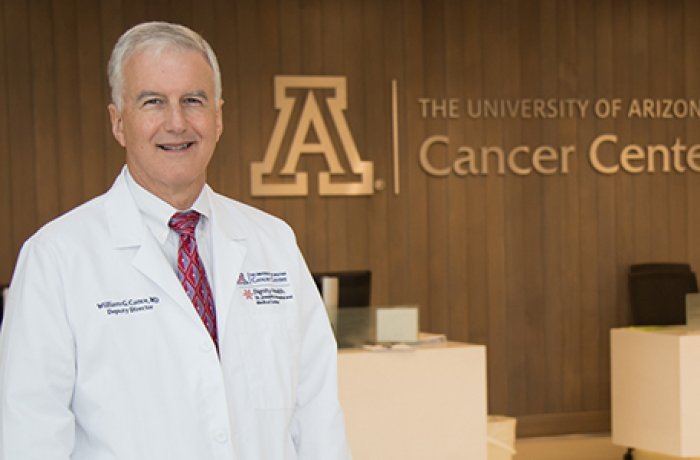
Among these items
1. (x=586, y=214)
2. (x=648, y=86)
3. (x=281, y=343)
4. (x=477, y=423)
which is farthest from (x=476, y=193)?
(x=281, y=343)

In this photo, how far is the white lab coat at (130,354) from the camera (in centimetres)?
188

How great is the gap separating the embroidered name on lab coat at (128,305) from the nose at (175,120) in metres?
0.29

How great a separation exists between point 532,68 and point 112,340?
21.2ft

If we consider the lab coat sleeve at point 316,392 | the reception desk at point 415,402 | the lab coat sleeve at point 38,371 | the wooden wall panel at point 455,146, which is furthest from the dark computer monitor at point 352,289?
the lab coat sleeve at point 38,371

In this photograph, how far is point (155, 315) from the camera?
1962 mm

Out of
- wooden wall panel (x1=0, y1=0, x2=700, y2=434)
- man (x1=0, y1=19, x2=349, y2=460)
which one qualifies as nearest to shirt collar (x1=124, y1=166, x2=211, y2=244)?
man (x1=0, y1=19, x2=349, y2=460)

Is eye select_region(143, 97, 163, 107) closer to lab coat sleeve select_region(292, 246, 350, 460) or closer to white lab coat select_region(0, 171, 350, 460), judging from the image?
white lab coat select_region(0, 171, 350, 460)

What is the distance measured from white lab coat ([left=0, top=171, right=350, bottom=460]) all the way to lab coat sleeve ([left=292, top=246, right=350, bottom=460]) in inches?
2.5

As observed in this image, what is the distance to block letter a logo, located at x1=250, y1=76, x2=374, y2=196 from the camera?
7.49 metres

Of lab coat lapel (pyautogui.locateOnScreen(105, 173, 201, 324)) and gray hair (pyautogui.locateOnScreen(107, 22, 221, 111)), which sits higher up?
gray hair (pyautogui.locateOnScreen(107, 22, 221, 111))

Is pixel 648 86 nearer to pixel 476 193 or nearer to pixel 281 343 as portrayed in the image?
pixel 476 193

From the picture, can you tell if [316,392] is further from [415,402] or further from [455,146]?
[455,146]

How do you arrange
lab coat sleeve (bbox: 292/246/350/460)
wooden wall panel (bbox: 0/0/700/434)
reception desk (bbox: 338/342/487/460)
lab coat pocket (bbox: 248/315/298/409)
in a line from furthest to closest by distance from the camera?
wooden wall panel (bbox: 0/0/700/434) < reception desk (bbox: 338/342/487/460) < lab coat sleeve (bbox: 292/246/350/460) < lab coat pocket (bbox: 248/315/298/409)

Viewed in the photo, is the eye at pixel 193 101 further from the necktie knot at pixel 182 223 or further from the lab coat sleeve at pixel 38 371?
the lab coat sleeve at pixel 38 371
